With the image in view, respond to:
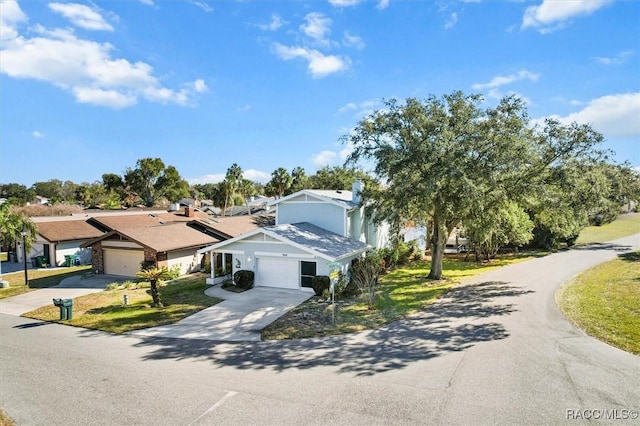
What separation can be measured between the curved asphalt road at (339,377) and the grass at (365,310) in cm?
96

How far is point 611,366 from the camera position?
10172 millimetres

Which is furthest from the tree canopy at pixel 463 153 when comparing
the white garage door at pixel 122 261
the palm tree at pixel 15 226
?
the palm tree at pixel 15 226

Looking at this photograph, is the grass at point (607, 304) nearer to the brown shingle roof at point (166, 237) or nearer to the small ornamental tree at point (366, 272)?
the small ornamental tree at point (366, 272)

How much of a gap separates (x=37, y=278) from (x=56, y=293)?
21.5 feet

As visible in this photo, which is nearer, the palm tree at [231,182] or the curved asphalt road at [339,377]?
the curved asphalt road at [339,377]

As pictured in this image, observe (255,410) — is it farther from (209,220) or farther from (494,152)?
(209,220)

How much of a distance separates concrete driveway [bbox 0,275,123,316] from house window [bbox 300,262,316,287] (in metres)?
12.5

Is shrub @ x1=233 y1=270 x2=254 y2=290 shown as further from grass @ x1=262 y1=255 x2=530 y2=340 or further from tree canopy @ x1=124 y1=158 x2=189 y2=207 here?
tree canopy @ x1=124 y1=158 x2=189 y2=207

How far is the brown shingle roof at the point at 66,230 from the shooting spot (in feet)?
99.5

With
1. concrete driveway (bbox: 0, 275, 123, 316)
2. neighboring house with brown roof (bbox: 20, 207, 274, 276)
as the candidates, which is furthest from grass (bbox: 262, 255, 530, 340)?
concrete driveway (bbox: 0, 275, 123, 316)

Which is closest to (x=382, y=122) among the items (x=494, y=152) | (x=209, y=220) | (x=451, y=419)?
(x=494, y=152)

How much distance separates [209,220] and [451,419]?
2823 centimetres

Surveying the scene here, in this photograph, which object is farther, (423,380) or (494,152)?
(494,152)

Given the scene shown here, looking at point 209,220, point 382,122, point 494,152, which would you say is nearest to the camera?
point 494,152
